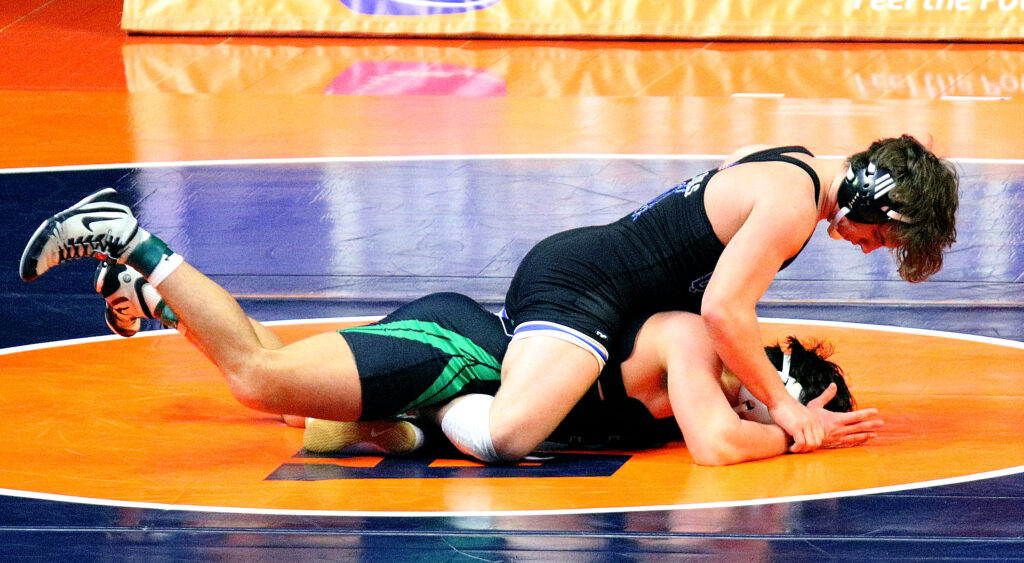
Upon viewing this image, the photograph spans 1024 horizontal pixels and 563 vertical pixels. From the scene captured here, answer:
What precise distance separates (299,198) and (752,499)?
11.2 feet

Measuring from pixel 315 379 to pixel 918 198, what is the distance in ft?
5.48

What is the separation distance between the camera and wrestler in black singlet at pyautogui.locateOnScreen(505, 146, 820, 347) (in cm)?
365

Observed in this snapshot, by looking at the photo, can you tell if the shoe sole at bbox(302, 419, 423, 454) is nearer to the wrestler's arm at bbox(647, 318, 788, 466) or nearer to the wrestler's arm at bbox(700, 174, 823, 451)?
the wrestler's arm at bbox(647, 318, 788, 466)

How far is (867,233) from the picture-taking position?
3607 millimetres

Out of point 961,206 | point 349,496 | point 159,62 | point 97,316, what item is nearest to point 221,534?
point 349,496

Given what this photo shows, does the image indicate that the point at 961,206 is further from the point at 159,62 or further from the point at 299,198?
the point at 159,62

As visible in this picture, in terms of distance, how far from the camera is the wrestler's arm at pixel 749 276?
11.2 ft

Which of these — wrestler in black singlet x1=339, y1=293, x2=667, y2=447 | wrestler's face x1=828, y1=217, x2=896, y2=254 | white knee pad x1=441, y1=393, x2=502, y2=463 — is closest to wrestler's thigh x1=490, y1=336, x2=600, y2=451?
white knee pad x1=441, y1=393, x2=502, y2=463

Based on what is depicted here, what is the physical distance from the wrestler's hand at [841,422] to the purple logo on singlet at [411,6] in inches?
258

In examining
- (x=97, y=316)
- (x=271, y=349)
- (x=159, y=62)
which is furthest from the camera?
(x=159, y=62)

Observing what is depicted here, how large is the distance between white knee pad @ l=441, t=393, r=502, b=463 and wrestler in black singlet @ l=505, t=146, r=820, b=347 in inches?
11.1

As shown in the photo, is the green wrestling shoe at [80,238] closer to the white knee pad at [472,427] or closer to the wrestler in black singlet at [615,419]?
the white knee pad at [472,427]

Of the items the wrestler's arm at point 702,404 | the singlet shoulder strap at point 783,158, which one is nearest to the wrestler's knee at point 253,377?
the wrestler's arm at point 702,404

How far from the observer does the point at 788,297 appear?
5062mm
